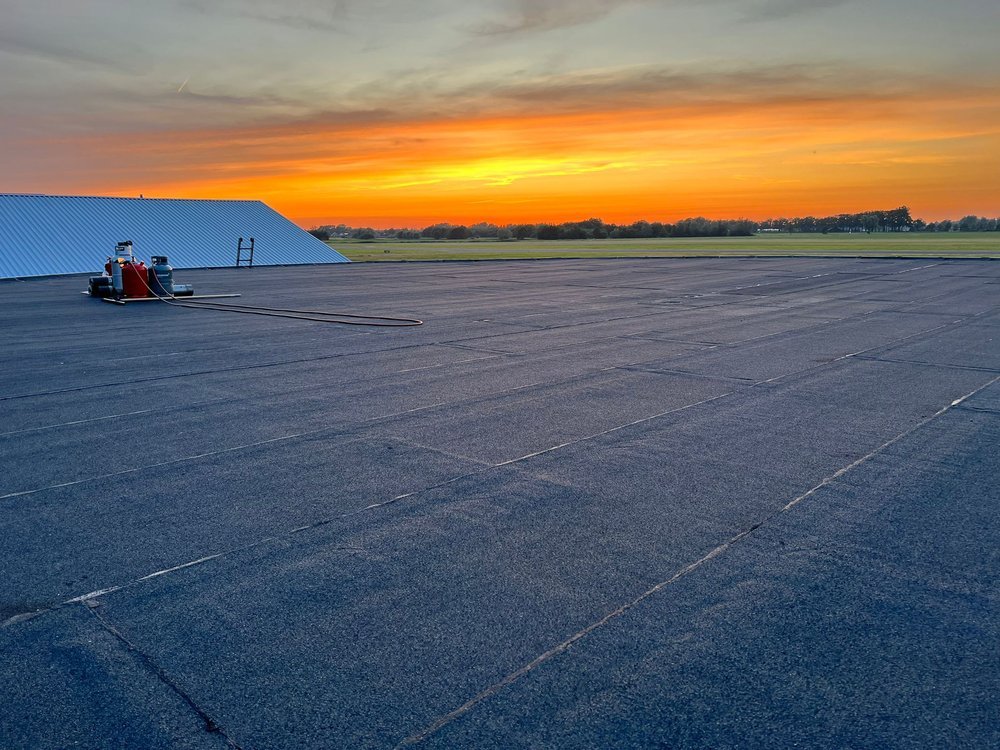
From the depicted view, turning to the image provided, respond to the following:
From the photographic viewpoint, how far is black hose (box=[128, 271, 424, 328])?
18438 millimetres

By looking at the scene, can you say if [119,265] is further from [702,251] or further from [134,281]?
[702,251]

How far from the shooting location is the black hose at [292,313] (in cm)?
1844

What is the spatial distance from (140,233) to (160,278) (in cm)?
2277

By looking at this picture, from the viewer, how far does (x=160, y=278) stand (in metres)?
25.5

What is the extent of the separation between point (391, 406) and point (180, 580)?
5046 millimetres

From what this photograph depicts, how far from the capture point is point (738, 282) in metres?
31.9

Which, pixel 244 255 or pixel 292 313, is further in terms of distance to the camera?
pixel 244 255

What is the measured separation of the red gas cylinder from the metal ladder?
18601 mm

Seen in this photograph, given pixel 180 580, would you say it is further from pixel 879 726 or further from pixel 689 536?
pixel 879 726

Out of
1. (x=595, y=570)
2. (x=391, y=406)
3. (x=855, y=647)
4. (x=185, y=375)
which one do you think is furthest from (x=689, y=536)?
(x=185, y=375)

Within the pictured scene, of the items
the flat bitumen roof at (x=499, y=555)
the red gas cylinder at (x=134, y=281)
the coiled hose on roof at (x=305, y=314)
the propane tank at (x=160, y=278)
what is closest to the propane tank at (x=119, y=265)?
the red gas cylinder at (x=134, y=281)

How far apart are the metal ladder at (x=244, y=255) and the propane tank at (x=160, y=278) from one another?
18234 millimetres

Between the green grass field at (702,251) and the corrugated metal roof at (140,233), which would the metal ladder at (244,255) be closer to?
the corrugated metal roof at (140,233)

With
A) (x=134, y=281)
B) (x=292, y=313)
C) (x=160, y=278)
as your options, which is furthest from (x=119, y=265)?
(x=292, y=313)
